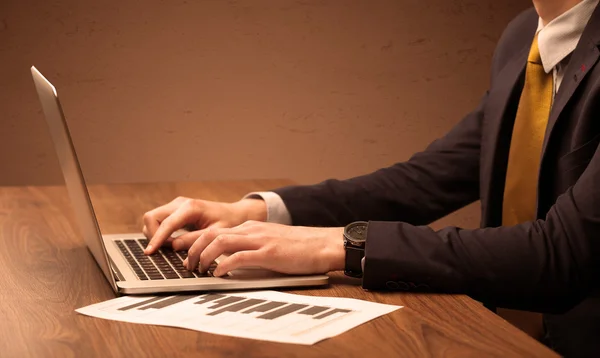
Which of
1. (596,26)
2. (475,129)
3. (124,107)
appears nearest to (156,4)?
(124,107)

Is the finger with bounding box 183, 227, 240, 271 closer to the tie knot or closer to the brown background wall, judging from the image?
the tie knot

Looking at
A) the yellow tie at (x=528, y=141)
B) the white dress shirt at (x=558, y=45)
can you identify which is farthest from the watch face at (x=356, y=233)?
the yellow tie at (x=528, y=141)

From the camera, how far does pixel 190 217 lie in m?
1.40

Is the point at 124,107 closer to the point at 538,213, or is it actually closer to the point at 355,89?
the point at 355,89

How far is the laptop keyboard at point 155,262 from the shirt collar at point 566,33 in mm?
738

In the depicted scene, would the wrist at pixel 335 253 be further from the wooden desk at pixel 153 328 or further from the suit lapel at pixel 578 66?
the suit lapel at pixel 578 66

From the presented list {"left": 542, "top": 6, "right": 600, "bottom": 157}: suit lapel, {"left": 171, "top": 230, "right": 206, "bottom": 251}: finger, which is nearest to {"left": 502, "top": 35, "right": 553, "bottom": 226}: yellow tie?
{"left": 542, "top": 6, "right": 600, "bottom": 157}: suit lapel

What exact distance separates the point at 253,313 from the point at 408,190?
31.2 inches

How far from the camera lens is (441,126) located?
11.4 feet

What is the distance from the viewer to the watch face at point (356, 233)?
1.17 meters

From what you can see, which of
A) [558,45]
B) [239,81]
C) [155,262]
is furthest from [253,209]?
[239,81]

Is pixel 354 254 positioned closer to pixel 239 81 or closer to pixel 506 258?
pixel 506 258

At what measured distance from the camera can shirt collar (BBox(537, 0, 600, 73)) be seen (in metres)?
1.53

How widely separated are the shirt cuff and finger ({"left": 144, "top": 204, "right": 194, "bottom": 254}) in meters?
0.19
